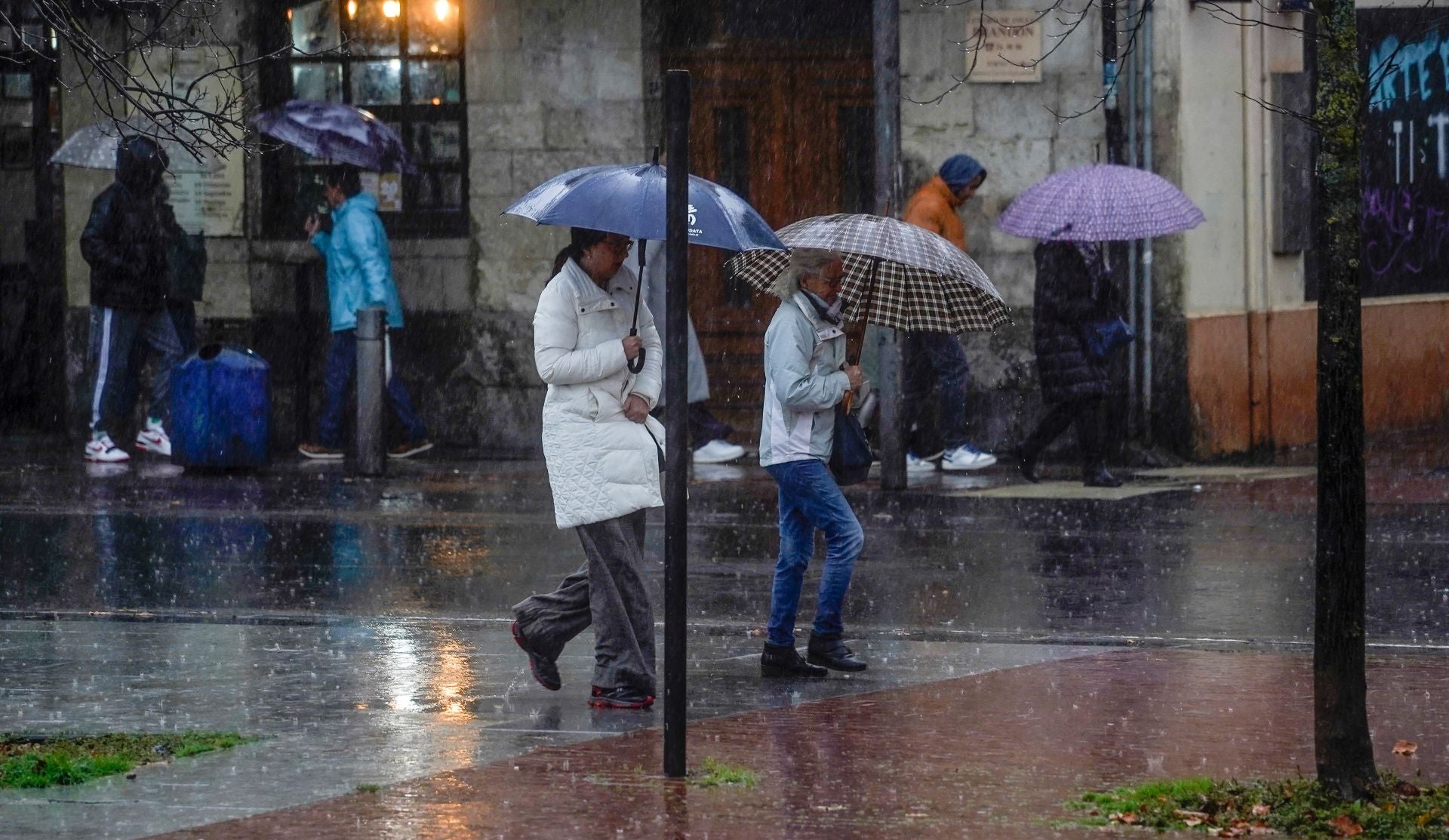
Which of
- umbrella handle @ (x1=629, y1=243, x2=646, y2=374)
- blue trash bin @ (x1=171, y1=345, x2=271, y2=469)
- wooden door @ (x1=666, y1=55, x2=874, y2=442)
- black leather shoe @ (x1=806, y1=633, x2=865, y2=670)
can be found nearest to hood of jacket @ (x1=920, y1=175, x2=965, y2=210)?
wooden door @ (x1=666, y1=55, x2=874, y2=442)

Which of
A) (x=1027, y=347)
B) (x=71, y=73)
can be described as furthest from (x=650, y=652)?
(x=71, y=73)

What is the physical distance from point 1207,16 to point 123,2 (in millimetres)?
9763

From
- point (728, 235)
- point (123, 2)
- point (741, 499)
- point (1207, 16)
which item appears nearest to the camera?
point (728, 235)

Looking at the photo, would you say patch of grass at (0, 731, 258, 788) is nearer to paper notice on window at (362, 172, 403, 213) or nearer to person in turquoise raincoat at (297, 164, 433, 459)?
person in turquoise raincoat at (297, 164, 433, 459)

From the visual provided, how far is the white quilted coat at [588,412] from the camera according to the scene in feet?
23.6

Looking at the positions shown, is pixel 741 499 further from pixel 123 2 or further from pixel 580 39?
pixel 123 2

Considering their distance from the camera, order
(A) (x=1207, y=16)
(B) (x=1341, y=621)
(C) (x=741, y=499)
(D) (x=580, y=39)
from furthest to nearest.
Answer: (D) (x=580, y=39) < (A) (x=1207, y=16) < (C) (x=741, y=499) < (B) (x=1341, y=621)

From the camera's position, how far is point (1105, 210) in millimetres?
A: 13461

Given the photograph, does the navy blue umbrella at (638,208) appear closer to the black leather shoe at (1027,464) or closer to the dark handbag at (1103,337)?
the dark handbag at (1103,337)

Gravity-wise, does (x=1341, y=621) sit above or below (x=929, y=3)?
below

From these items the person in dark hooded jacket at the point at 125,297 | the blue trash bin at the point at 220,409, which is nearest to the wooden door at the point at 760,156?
the blue trash bin at the point at 220,409

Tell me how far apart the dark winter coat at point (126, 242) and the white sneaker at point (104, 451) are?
97 centimetres

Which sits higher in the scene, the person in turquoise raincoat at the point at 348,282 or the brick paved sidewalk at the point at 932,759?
the person in turquoise raincoat at the point at 348,282

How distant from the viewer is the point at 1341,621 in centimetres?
566
